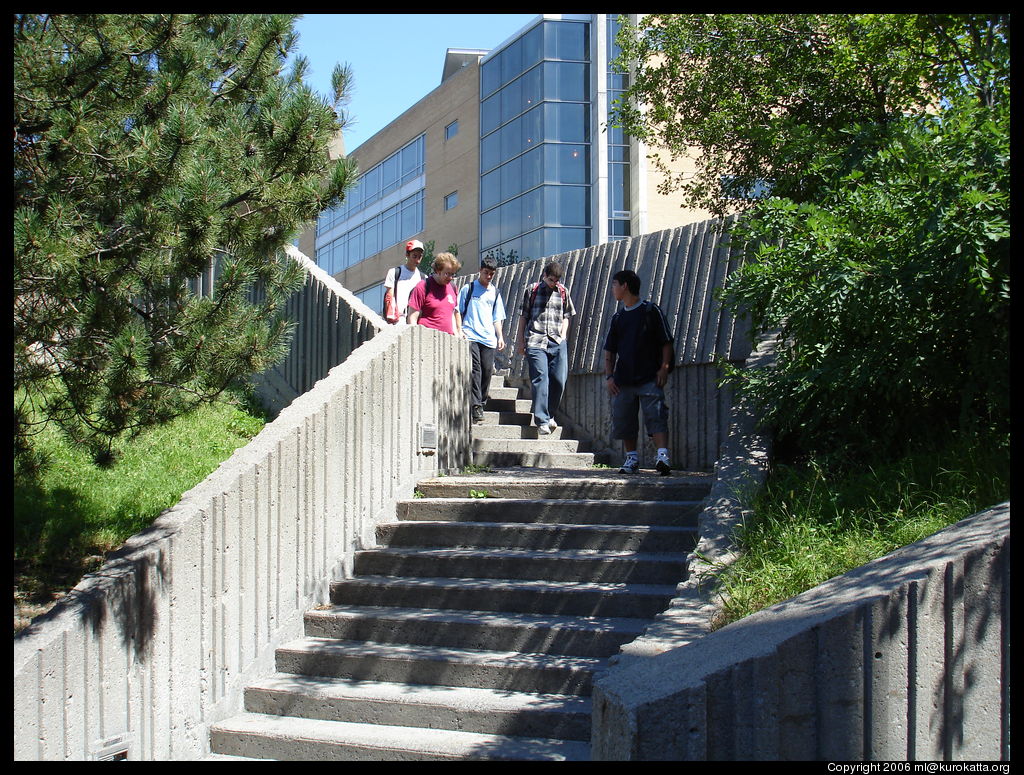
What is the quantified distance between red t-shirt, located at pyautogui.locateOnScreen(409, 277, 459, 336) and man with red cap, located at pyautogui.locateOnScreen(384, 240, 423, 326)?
101 centimetres

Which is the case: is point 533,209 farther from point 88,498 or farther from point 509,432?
point 88,498

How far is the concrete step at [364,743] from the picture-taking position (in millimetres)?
4453

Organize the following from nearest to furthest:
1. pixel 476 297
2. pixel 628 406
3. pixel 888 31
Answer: pixel 628 406
pixel 888 31
pixel 476 297

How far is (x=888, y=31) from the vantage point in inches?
328

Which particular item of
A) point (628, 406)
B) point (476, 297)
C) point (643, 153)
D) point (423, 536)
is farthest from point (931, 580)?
point (643, 153)

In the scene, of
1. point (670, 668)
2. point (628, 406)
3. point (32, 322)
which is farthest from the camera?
point (628, 406)

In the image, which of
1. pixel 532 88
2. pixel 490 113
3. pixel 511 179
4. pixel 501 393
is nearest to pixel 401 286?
pixel 501 393

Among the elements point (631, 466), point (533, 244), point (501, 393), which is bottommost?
point (631, 466)

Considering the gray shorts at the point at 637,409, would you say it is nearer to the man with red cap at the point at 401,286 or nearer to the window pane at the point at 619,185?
the man with red cap at the point at 401,286

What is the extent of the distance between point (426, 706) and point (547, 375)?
4.64 metres

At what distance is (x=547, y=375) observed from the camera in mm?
9102

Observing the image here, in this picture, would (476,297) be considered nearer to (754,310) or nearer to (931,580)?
(754,310)

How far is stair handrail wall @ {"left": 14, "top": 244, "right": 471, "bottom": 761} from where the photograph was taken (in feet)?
14.4
